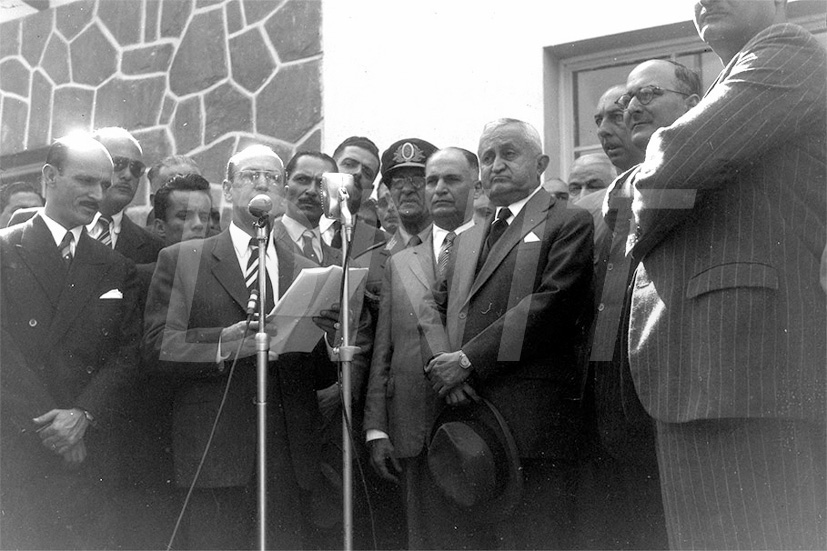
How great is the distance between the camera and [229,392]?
443 cm

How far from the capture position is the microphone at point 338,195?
13.4 ft

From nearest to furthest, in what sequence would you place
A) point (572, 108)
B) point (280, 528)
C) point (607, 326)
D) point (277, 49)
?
point (607, 326)
point (280, 528)
point (572, 108)
point (277, 49)

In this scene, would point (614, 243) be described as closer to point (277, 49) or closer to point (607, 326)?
point (607, 326)

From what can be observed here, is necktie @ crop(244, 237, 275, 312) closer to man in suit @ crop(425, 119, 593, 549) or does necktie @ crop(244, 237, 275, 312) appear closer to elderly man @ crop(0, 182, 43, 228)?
man in suit @ crop(425, 119, 593, 549)

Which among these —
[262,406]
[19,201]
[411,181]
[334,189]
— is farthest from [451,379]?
[19,201]

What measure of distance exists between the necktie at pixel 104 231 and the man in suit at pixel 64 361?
52cm

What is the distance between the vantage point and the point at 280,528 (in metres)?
4.39

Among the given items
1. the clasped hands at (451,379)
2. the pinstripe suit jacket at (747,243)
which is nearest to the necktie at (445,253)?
the clasped hands at (451,379)

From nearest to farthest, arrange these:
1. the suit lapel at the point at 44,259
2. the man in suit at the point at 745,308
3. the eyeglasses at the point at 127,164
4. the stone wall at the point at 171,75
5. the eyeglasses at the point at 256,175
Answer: the man in suit at the point at 745,308 < the suit lapel at the point at 44,259 < the eyeglasses at the point at 256,175 < the eyeglasses at the point at 127,164 < the stone wall at the point at 171,75

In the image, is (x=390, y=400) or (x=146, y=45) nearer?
(x=390, y=400)

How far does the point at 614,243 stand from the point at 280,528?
171 centimetres

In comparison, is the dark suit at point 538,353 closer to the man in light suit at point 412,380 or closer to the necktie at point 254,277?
the man in light suit at point 412,380

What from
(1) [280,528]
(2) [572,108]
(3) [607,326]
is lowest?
(1) [280,528]

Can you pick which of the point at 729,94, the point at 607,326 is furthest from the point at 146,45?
the point at 729,94
